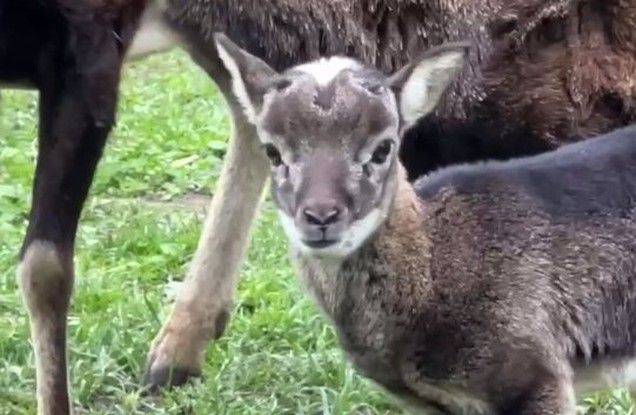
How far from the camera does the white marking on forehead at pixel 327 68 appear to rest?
19.6 ft

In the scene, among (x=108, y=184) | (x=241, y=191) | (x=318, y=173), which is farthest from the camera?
(x=108, y=184)

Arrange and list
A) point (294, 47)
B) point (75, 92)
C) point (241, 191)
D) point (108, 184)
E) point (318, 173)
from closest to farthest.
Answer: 1. point (318, 173)
2. point (75, 92)
3. point (294, 47)
4. point (241, 191)
5. point (108, 184)

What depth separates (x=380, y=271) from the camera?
6.05 metres

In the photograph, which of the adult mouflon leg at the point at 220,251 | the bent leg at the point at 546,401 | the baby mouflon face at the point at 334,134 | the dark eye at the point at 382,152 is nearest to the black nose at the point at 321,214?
the baby mouflon face at the point at 334,134

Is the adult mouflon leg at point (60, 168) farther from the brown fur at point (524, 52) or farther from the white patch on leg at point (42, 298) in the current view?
the brown fur at point (524, 52)

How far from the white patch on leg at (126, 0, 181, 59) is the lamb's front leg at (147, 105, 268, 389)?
67 cm

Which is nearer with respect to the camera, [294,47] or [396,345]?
[396,345]

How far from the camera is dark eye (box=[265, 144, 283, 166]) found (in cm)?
595

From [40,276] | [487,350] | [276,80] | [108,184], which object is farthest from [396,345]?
[108,184]

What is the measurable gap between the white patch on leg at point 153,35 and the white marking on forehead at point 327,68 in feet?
3.97

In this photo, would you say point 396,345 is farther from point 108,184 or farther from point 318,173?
point 108,184

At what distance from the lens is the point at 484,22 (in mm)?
7664

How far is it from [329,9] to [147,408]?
1704 millimetres

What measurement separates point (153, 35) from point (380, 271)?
1870 millimetres
